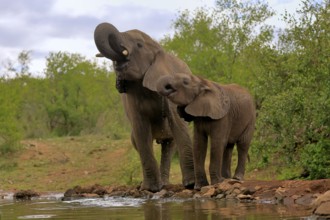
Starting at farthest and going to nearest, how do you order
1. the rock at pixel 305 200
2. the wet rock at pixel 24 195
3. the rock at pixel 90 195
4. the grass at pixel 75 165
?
the grass at pixel 75 165 < the wet rock at pixel 24 195 < the rock at pixel 90 195 < the rock at pixel 305 200

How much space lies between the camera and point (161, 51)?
13.0m

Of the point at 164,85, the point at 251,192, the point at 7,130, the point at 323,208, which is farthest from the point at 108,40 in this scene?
the point at 7,130

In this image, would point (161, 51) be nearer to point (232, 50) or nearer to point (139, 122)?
point (139, 122)

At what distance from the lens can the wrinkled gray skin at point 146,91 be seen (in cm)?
1220

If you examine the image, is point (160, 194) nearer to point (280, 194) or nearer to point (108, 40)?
point (280, 194)

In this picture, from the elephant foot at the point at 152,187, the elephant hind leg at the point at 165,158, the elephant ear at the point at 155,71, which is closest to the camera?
the elephant ear at the point at 155,71

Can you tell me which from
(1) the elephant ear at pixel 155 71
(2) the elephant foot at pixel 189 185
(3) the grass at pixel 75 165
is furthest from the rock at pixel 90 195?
(3) the grass at pixel 75 165

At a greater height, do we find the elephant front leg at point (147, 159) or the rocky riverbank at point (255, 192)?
the elephant front leg at point (147, 159)

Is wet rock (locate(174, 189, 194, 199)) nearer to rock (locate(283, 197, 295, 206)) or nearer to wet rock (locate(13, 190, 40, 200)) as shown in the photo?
rock (locate(283, 197, 295, 206))

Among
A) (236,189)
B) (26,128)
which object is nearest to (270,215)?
(236,189)

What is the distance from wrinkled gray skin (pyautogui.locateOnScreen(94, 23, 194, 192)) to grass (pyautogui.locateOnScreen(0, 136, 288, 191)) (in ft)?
26.1

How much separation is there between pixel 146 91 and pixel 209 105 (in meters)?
1.32

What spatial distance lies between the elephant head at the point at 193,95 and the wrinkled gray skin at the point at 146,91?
573 mm

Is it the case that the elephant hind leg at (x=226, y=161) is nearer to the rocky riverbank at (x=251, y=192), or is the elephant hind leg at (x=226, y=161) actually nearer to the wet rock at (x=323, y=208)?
the rocky riverbank at (x=251, y=192)
